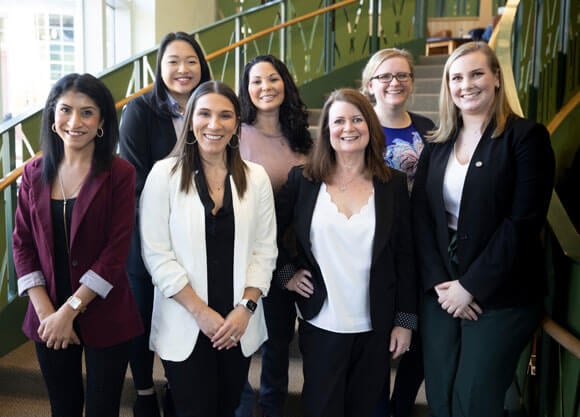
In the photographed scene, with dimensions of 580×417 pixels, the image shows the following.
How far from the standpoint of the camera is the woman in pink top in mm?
2334

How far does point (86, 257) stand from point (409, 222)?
107 centimetres

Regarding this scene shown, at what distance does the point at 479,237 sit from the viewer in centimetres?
189

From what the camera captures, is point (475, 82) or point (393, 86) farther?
point (393, 86)

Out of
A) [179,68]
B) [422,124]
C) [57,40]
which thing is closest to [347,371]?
[422,124]

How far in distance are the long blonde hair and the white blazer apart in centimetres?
72

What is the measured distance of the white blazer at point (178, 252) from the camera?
186 centimetres

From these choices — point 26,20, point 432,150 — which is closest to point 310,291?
point 432,150

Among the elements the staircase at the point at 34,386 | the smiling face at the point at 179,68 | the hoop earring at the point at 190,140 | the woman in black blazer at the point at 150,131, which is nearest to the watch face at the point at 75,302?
the woman in black blazer at the point at 150,131

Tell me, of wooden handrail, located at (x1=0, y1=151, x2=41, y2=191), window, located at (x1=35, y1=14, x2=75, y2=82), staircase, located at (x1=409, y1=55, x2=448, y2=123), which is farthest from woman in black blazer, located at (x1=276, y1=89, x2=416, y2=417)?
window, located at (x1=35, y1=14, x2=75, y2=82)

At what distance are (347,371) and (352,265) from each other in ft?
1.18

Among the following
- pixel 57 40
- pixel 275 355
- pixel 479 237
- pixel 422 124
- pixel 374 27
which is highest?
pixel 374 27

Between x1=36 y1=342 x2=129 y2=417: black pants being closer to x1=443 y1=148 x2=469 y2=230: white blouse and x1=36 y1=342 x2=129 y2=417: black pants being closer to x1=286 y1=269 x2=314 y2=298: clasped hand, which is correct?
x1=286 y1=269 x2=314 y2=298: clasped hand

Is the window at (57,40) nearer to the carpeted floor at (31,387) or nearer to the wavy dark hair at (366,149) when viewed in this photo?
the carpeted floor at (31,387)

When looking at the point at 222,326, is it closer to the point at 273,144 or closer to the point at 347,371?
the point at 347,371
